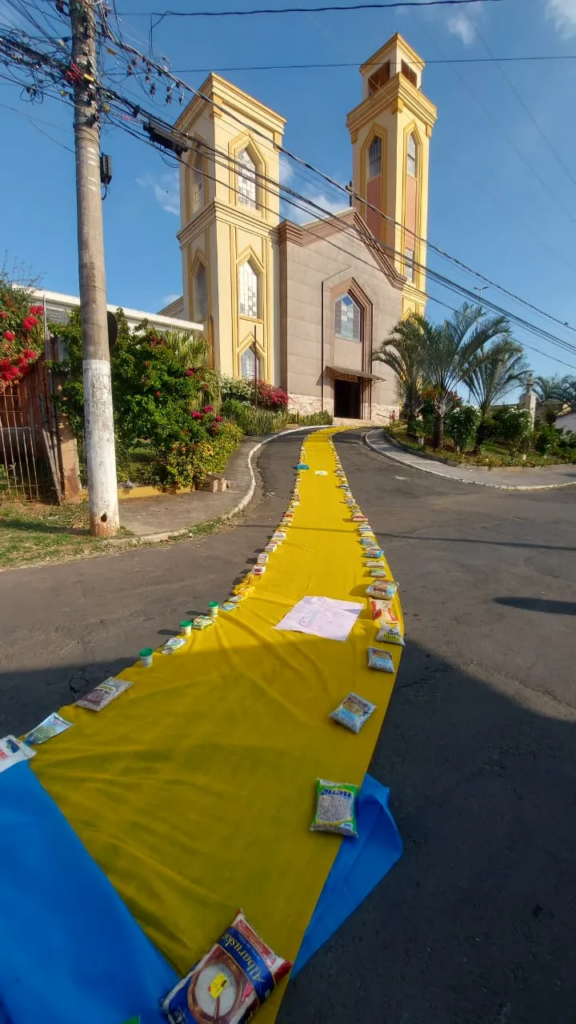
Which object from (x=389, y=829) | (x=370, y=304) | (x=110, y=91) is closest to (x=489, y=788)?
(x=389, y=829)

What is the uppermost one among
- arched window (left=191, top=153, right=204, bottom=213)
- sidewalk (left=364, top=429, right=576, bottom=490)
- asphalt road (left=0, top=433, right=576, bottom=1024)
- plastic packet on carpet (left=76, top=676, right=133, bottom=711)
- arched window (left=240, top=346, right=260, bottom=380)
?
arched window (left=191, top=153, right=204, bottom=213)

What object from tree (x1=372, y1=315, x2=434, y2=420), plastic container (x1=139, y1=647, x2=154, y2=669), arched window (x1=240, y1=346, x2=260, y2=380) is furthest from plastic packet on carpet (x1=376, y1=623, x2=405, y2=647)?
arched window (x1=240, y1=346, x2=260, y2=380)

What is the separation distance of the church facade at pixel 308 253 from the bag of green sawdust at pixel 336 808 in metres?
21.4

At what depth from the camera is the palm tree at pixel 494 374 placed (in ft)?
52.6

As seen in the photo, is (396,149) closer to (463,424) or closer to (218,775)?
(463,424)

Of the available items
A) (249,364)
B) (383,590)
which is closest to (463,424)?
(249,364)

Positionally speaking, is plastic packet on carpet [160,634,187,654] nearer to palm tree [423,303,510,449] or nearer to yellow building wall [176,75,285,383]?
palm tree [423,303,510,449]

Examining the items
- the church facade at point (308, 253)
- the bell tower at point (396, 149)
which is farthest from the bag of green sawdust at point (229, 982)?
the bell tower at point (396, 149)

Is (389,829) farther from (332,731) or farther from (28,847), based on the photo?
(28,847)

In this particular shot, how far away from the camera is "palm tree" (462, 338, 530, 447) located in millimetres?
16047

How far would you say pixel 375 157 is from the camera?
33500 millimetres

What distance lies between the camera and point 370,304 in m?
29.2

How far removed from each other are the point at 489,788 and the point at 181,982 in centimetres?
148

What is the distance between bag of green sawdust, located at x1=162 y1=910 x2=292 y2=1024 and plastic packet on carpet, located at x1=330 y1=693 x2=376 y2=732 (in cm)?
112
